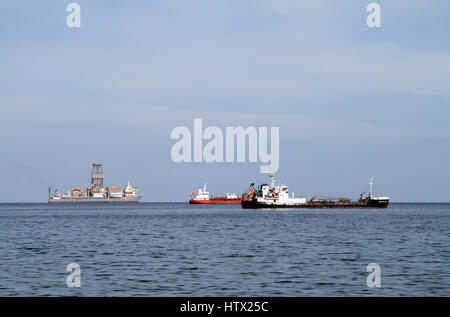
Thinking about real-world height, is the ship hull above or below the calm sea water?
below

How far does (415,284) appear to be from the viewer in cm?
2622

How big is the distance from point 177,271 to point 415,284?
44.4 feet

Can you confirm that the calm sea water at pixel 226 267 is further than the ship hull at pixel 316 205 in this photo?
No

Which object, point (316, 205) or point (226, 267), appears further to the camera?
point (316, 205)

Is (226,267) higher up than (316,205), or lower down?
higher up

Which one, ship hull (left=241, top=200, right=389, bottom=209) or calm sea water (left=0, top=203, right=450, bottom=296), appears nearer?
calm sea water (left=0, top=203, right=450, bottom=296)

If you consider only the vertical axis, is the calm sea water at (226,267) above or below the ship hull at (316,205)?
above
